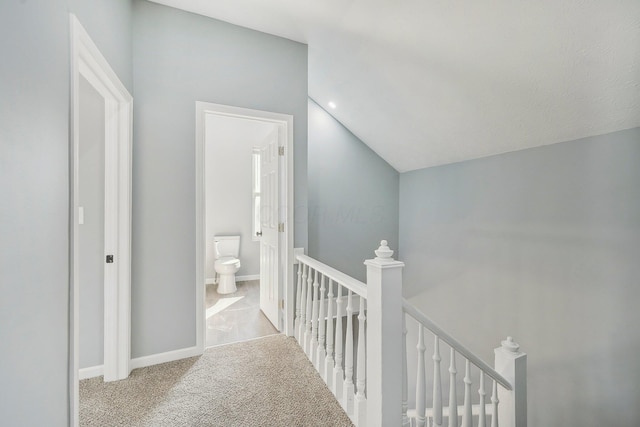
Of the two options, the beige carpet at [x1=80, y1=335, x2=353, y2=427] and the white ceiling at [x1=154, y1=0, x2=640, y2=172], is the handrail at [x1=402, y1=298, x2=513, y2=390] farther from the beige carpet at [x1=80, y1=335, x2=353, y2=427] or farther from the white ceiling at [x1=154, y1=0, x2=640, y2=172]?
the white ceiling at [x1=154, y1=0, x2=640, y2=172]

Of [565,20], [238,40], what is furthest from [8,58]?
[565,20]

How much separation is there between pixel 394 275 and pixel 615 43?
1.65 meters

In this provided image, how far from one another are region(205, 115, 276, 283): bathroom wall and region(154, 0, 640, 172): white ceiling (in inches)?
75.9

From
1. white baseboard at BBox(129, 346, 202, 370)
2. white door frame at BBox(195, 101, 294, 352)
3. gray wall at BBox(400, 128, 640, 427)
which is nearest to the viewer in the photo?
gray wall at BBox(400, 128, 640, 427)

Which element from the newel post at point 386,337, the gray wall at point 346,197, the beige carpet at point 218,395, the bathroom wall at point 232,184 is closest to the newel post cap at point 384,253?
the newel post at point 386,337

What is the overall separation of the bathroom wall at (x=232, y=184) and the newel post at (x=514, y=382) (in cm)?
381

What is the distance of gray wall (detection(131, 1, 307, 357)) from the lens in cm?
200

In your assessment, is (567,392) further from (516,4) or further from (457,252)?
(516,4)

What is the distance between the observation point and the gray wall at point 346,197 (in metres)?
3.37

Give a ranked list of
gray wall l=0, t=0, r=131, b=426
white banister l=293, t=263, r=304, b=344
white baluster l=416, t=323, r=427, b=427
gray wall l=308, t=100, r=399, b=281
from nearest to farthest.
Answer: gray wall l=0, t=0, r=131, b=426 < white baluster l=416, t=323, r=427, b=427 < white banister l=293, t=263, r=304, b=344 < gray wall l=308, t=100, r=399, b=281

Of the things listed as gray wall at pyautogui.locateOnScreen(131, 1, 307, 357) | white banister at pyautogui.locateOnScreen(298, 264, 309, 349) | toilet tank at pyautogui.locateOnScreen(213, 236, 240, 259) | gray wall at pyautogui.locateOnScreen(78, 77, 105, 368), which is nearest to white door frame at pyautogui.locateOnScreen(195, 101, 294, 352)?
gray wall at pyautogui.locateOnScreen(131, 1, 307, 357)

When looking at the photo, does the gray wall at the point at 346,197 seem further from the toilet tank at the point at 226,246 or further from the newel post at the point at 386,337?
the newel post at the point at 386,337

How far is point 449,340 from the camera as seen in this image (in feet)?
4.30

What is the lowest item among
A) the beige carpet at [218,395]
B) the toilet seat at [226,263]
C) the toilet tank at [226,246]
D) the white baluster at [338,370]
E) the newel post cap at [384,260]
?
the beige carpet at [218,395]
